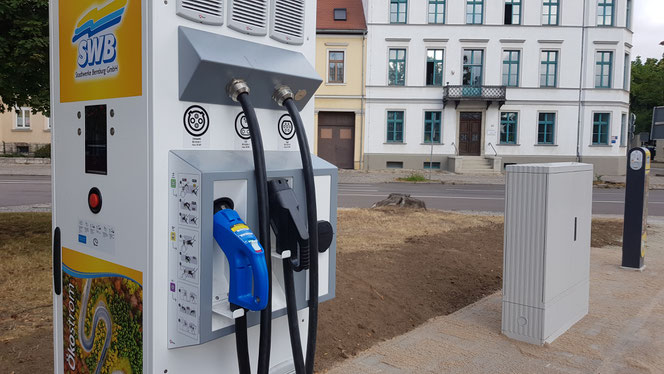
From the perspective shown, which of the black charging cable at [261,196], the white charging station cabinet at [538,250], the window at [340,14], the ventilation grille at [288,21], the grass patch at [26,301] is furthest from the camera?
the window at [340,14]

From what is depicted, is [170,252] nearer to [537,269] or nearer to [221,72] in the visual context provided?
[221,72]

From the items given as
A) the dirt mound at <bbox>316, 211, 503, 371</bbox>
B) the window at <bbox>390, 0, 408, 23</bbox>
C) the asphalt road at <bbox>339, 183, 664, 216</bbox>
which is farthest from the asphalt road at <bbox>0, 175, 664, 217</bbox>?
the window at <bbox>390, 0, 408, 23</bbox>

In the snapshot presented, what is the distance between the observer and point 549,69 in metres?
34.1

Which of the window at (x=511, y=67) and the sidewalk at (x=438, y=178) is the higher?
the window at (x=511, y=67)

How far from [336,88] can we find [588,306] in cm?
2926

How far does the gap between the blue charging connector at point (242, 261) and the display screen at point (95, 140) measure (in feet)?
1.97

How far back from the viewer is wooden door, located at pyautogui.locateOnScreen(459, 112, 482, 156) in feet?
112

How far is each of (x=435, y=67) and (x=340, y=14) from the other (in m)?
6.84

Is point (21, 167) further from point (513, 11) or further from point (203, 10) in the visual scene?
point (203, 10)

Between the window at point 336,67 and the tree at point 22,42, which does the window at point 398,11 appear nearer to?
the window at point 336,67

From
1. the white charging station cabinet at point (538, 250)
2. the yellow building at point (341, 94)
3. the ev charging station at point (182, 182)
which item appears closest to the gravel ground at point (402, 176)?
the yellow building at point (341, 94)

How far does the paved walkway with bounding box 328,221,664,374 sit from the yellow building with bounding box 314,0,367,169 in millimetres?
28431

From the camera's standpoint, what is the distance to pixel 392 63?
3409 cm

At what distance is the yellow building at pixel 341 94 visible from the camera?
112 ft
